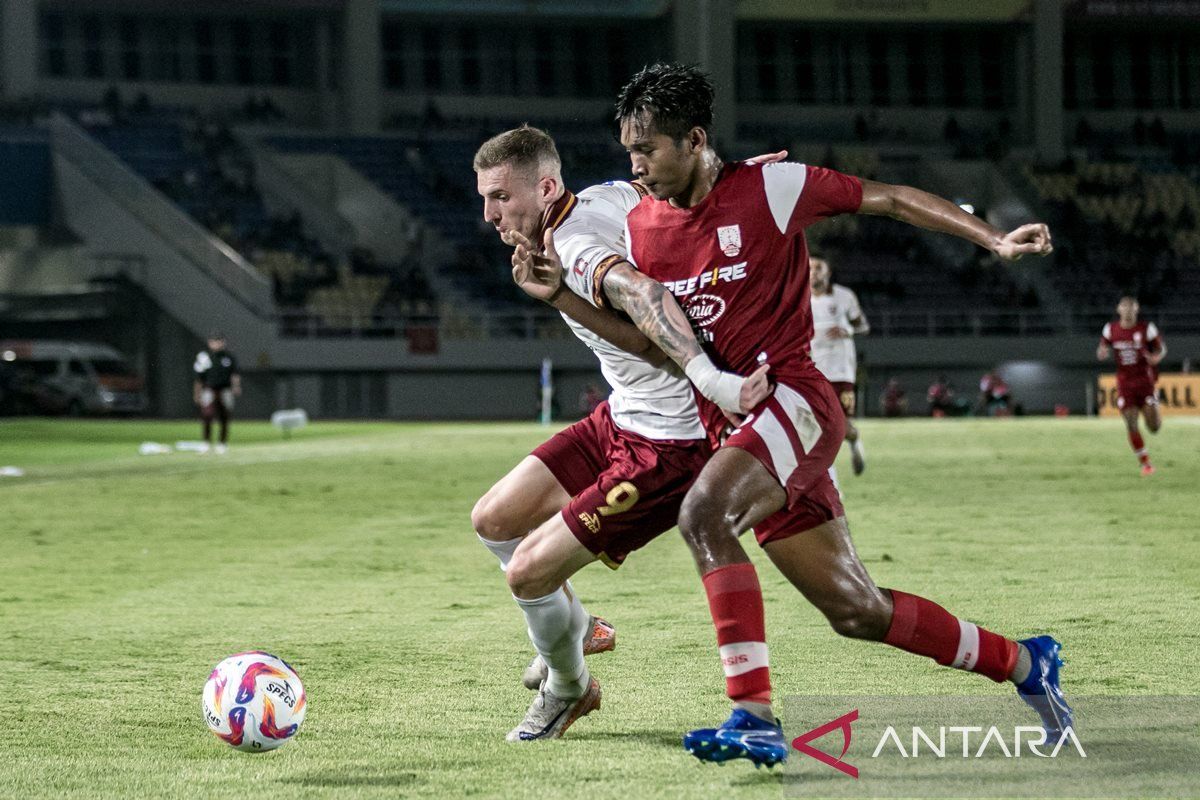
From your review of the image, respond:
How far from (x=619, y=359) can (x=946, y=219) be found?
1.29 m

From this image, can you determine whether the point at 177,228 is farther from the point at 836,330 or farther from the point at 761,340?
the point at 761,340

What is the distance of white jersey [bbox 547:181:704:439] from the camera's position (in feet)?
18.9

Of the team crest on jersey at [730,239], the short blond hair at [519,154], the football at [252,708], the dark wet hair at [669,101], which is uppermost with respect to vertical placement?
the dark wet hair at [669,101]

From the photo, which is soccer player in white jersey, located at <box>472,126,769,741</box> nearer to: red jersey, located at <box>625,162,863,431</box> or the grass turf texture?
red jersey, located at <box>625,162,863,431</box>

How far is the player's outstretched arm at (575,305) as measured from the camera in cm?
570

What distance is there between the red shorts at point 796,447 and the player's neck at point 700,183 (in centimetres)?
72

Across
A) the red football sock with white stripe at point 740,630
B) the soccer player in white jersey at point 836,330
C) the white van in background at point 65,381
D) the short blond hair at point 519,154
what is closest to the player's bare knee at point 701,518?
the red football sock with white stripe at point 740,630

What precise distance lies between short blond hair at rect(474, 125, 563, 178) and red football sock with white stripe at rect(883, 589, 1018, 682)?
2.05 meters

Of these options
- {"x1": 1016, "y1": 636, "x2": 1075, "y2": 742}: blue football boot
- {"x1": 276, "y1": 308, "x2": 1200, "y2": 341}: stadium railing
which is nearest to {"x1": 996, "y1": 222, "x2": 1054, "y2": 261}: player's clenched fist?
{"x1": 1016, "y1": 636, "x2": 1075, "y2": 742}: blue football boot

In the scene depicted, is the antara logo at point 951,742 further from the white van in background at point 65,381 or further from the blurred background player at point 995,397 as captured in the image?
the white van in background at point 65,381

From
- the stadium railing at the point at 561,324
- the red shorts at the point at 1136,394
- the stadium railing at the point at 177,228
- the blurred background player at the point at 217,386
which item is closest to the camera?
the red shorts at the point at 1136,394

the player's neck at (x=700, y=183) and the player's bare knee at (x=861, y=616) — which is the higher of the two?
the player's neck at (x=700, y=183)

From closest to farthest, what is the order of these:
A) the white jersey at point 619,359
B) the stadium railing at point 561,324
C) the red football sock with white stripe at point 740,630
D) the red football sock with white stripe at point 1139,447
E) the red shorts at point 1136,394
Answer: the red football sock with white stripe at point 740,630, the white jersey at point 619,359, the red football sock with white stripe at point 1139,447, the red shorts at point 1136,394, the stadium railing at point 561,324

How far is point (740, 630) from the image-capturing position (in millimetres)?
5219
